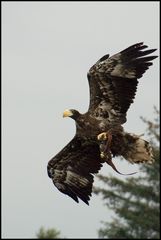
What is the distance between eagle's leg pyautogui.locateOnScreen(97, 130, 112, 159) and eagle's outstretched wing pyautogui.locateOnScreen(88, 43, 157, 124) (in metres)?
0.79

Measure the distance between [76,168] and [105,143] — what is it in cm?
240

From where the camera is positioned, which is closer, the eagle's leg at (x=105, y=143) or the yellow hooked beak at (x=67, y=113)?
the eagle's leg at (x=105, y=143)

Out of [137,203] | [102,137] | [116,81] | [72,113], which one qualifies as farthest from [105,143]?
[137,203]

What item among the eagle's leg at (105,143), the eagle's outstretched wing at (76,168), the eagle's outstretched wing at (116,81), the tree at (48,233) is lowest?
the tree at (48,233)

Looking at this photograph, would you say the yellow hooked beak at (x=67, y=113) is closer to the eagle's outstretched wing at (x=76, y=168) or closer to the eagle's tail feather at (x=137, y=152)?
the eagle's outstretched wing at (x=76, y=168)

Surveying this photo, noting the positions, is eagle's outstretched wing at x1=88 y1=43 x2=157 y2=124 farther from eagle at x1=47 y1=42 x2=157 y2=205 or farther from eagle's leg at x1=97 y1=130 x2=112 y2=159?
eagle's leg at x1=97 y1=130 x2=112 y2=159

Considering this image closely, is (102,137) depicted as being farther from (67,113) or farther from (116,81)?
(116,81)

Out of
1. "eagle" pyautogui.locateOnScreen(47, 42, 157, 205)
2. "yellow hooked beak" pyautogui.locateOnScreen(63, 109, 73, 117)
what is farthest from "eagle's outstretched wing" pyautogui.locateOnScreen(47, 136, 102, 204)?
"yellow hooked beak" pyautogui.locateOnScreen(63, 109, 73, 117)

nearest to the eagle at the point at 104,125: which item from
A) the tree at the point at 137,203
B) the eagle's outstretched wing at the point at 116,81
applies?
the eagle's outstretched wing at the point at 116,81

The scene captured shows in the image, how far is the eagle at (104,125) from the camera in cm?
2006

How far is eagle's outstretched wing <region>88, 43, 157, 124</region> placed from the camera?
2050 cm

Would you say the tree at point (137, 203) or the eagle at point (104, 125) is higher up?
the eagle at point (104, 125)

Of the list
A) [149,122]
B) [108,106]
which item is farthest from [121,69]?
[149,122]

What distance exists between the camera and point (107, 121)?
2042cm
